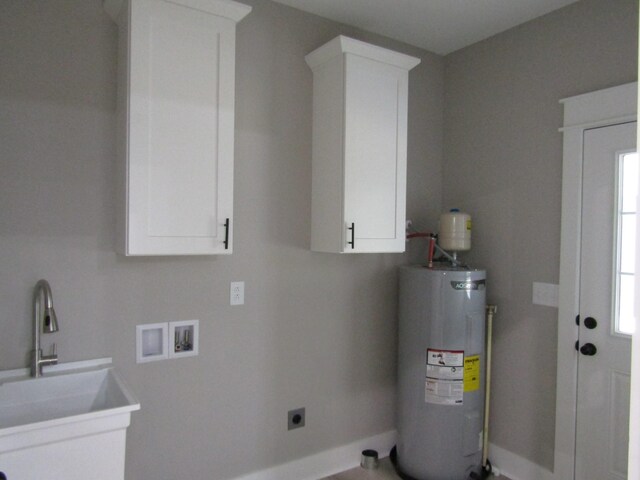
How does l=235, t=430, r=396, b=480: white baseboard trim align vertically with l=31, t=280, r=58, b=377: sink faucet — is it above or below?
below

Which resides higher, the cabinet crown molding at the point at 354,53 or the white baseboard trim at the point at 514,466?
the cabinet crown molding at the point at 354,53

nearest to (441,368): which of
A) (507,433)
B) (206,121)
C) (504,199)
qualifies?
(507,433)

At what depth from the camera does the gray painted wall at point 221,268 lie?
1.87m

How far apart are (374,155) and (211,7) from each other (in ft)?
3.51

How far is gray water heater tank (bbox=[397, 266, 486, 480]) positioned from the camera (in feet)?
8.30

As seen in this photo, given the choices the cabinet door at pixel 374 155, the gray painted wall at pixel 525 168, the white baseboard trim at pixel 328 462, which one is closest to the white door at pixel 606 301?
the gray painted wall at pixel 525 168

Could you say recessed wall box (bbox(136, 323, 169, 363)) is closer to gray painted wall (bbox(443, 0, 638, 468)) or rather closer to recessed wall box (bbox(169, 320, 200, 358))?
recessed wall box (bbox(169, 320, 200, 358))

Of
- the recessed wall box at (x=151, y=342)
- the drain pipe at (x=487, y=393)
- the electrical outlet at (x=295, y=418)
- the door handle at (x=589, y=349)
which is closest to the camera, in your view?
the recessed wall box at (x=151, y=342)

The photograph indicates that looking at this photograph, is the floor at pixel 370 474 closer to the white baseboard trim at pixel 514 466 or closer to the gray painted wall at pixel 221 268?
the white baseboard trim at pixel 514 466

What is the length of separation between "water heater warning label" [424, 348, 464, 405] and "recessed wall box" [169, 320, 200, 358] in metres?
1.29

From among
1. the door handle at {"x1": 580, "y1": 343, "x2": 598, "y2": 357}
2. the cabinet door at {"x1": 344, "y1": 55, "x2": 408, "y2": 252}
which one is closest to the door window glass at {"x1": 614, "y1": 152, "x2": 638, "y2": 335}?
the door handle at {"x1": 580, "y1": 343, "x2": 598, "y2": 357}

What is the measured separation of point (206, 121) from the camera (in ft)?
6.56

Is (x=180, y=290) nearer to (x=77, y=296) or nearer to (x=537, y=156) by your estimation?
(x=77, y=296)

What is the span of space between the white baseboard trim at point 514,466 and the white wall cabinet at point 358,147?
1.42 metres
